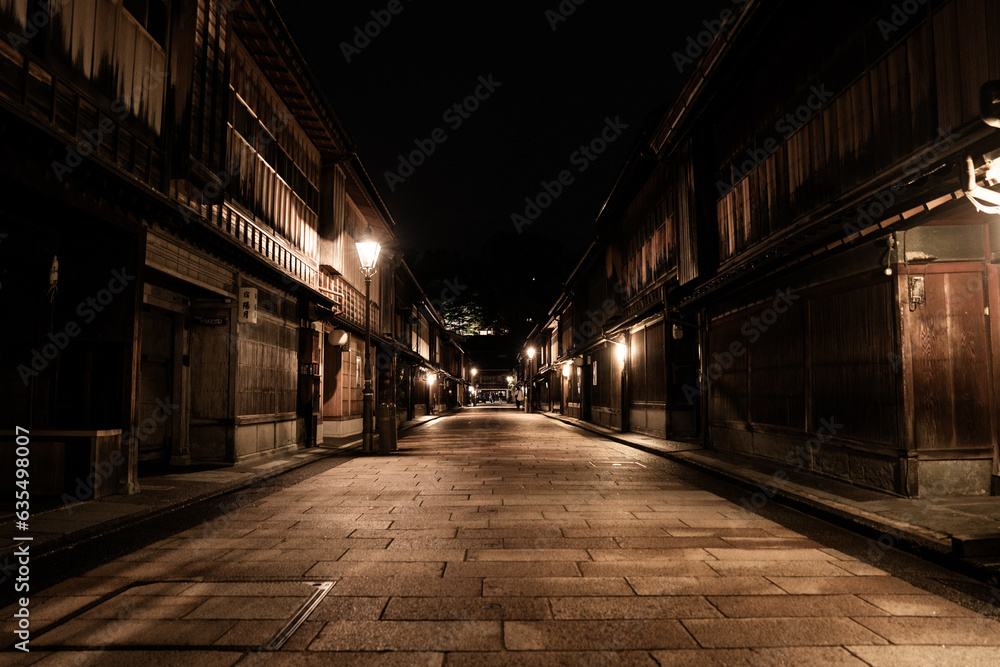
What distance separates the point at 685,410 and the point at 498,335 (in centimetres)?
8198

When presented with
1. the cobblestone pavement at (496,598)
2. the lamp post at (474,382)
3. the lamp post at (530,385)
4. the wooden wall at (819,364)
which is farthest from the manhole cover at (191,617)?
the lamp post at (474,382)

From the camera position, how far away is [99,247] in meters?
9.48

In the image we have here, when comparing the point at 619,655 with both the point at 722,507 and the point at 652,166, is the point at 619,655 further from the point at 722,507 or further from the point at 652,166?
the point at 652,166

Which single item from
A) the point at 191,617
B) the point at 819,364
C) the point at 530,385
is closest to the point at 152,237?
the point at 191,617

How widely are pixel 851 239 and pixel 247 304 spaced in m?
12.7

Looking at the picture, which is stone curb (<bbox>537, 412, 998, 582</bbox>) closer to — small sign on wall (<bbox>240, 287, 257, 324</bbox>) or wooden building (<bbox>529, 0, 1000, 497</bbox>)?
wooden building (<bbox>529, 0, 1000, 497</bbox>)

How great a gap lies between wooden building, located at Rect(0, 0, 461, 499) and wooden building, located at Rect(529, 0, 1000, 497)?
37.4ft

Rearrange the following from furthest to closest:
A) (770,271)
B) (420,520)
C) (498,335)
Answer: (498,335), (770,271), (420,520)

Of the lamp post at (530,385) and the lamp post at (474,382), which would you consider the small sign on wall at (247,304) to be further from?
the lamp post at (474,382)

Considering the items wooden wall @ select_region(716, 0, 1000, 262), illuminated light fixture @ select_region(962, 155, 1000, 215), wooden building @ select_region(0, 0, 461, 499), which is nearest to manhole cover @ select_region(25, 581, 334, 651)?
wooden building @ select_region(0, 0, 461, 499)

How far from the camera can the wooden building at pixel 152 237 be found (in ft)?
27.8

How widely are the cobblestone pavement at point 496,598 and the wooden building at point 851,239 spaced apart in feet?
11.5

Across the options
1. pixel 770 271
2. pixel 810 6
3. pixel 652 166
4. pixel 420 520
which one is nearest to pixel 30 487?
pixel 420 520

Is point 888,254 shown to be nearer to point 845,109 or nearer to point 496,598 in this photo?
point 845,109
